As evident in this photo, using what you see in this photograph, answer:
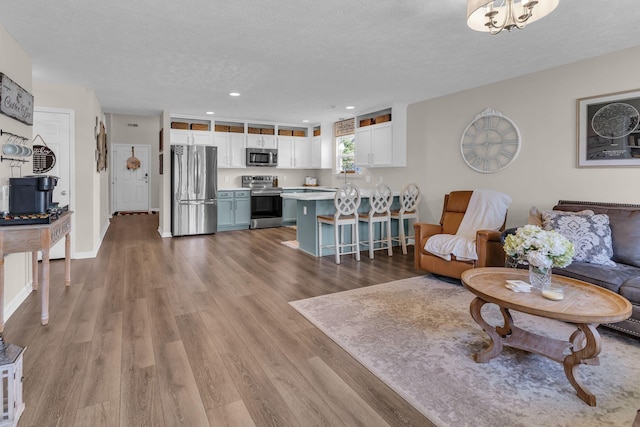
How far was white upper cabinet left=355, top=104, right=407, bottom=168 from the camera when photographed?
19.0 feet

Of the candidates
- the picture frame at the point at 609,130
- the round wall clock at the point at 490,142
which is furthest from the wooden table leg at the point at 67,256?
the picture frame at the point at 609,130

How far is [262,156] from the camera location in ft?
25.1

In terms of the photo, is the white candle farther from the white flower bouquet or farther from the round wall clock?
the round wall clock

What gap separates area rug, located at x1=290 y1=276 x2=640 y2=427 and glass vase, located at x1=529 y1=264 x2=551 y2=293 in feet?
1.58

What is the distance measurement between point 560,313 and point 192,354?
7.22 feet

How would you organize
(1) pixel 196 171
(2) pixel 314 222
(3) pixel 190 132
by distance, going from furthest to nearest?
(3) pixel 190 132
(1) pixel 196 171
(2) pixel 314 222

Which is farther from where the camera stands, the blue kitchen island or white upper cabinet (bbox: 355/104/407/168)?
white upper cabinet (bbox: 355/104/407/168)

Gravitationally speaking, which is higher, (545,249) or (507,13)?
(507,13)

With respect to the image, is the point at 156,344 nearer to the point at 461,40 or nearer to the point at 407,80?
the point at 461,40

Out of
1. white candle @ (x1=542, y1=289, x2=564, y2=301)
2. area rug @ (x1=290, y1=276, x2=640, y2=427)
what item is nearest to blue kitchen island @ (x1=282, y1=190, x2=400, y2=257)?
area rug @ (x1=290, y1=276, x2=640, y2=427)

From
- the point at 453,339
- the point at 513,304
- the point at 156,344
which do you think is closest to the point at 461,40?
the point at 513,304

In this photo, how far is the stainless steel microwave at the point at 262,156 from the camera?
7531mm

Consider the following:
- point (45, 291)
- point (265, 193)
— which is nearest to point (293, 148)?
point (265, 193)

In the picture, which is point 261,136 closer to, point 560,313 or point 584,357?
point 560,313
